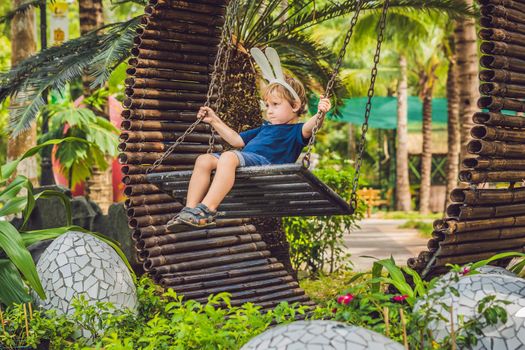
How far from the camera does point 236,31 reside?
9773 millimetres

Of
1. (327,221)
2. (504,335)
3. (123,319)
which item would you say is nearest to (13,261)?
(123,319)

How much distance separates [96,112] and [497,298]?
35.1 ft

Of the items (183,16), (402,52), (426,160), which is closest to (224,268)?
(183,16)

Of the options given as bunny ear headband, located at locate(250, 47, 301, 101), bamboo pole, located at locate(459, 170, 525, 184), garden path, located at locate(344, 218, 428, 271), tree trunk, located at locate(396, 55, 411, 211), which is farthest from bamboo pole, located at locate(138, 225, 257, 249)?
tree trunk, located at locate(396, 55, 411, 211)

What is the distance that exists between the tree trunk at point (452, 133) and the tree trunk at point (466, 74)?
12.4 ft

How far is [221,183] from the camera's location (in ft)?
16.7

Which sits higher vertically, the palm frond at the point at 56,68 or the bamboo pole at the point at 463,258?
the palm frond at the point at 56,68

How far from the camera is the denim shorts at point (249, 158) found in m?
5.36

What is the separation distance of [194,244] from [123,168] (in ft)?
2.92

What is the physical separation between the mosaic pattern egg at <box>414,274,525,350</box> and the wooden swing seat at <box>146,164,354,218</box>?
38.0 inches

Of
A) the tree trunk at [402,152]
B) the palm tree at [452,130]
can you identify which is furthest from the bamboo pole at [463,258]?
the tree trunk at [402,152]

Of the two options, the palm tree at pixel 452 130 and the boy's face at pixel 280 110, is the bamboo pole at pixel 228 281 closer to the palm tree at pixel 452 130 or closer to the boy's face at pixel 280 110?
the boy's face at pixel 280 110

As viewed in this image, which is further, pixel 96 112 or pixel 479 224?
pixel 96 112

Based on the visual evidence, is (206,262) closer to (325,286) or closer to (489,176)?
(489,176)
